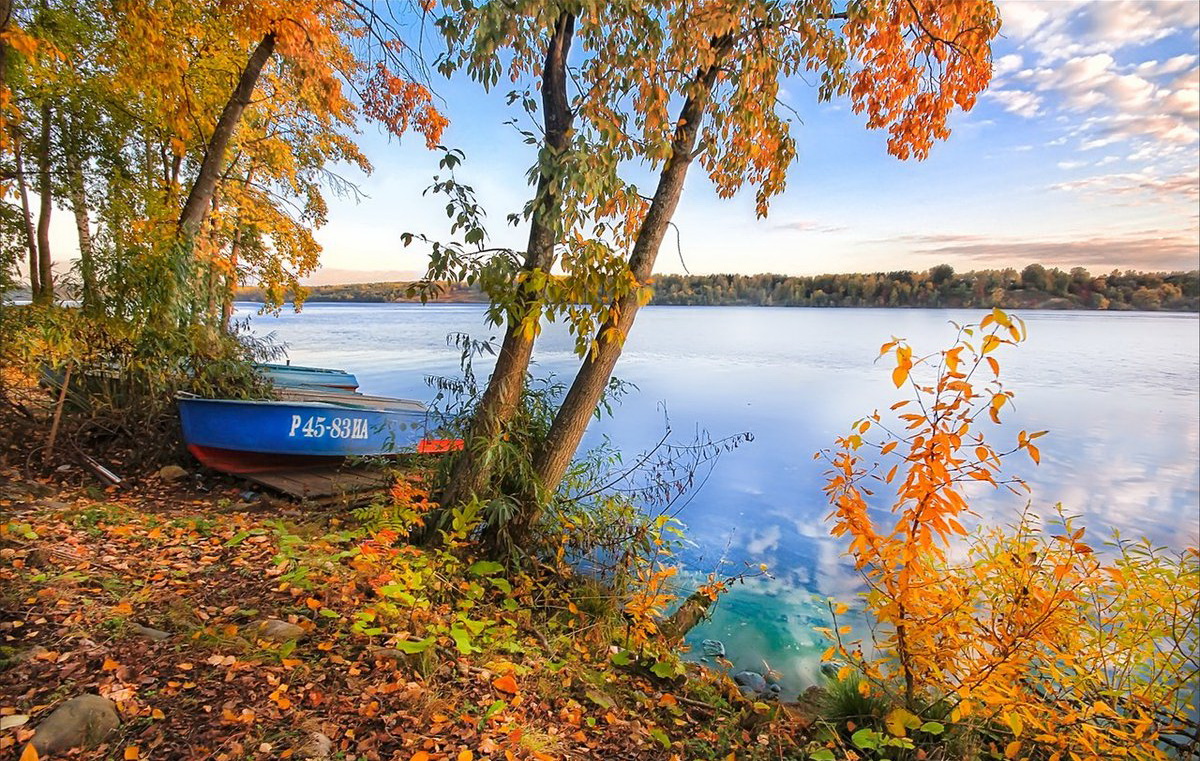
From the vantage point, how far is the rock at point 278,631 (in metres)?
2.51

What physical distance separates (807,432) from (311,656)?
10.8 meters

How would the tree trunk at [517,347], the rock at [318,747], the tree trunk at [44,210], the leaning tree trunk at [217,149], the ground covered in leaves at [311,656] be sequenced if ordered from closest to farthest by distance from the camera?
the rock at [318,747], the ground covered in leaves at [311,656], the tree trunk at [517,347], the leaning tree trunk at [217,149], the tree trunk at [44,210]

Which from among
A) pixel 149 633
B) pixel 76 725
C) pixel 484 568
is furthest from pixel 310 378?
pixel 76 725

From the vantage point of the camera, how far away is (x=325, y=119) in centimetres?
1155

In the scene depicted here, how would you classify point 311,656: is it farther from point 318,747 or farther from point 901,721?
point 901,721

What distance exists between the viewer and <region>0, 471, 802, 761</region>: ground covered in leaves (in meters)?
2.00

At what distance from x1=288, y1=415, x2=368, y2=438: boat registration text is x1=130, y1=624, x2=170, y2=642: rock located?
12.2ft

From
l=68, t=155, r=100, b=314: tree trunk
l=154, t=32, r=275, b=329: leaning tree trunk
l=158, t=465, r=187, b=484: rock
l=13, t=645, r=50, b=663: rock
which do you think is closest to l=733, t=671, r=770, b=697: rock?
l=13, t=645, r=50, b=663: rock

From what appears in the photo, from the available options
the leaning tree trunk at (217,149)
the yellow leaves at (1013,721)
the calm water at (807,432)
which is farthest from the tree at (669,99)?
the leaning tree trunk at (217,149)

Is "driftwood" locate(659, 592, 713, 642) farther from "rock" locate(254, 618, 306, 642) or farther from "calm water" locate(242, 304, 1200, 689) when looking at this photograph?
"rock" locate(254, 618, 306, 642)

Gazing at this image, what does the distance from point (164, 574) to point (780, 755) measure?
11.0 feet

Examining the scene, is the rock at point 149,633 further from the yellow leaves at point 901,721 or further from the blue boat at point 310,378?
the blue boat at point 310,378

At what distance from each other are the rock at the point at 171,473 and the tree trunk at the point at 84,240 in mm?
1644

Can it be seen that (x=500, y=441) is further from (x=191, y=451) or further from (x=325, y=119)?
(x=325, y=119)
